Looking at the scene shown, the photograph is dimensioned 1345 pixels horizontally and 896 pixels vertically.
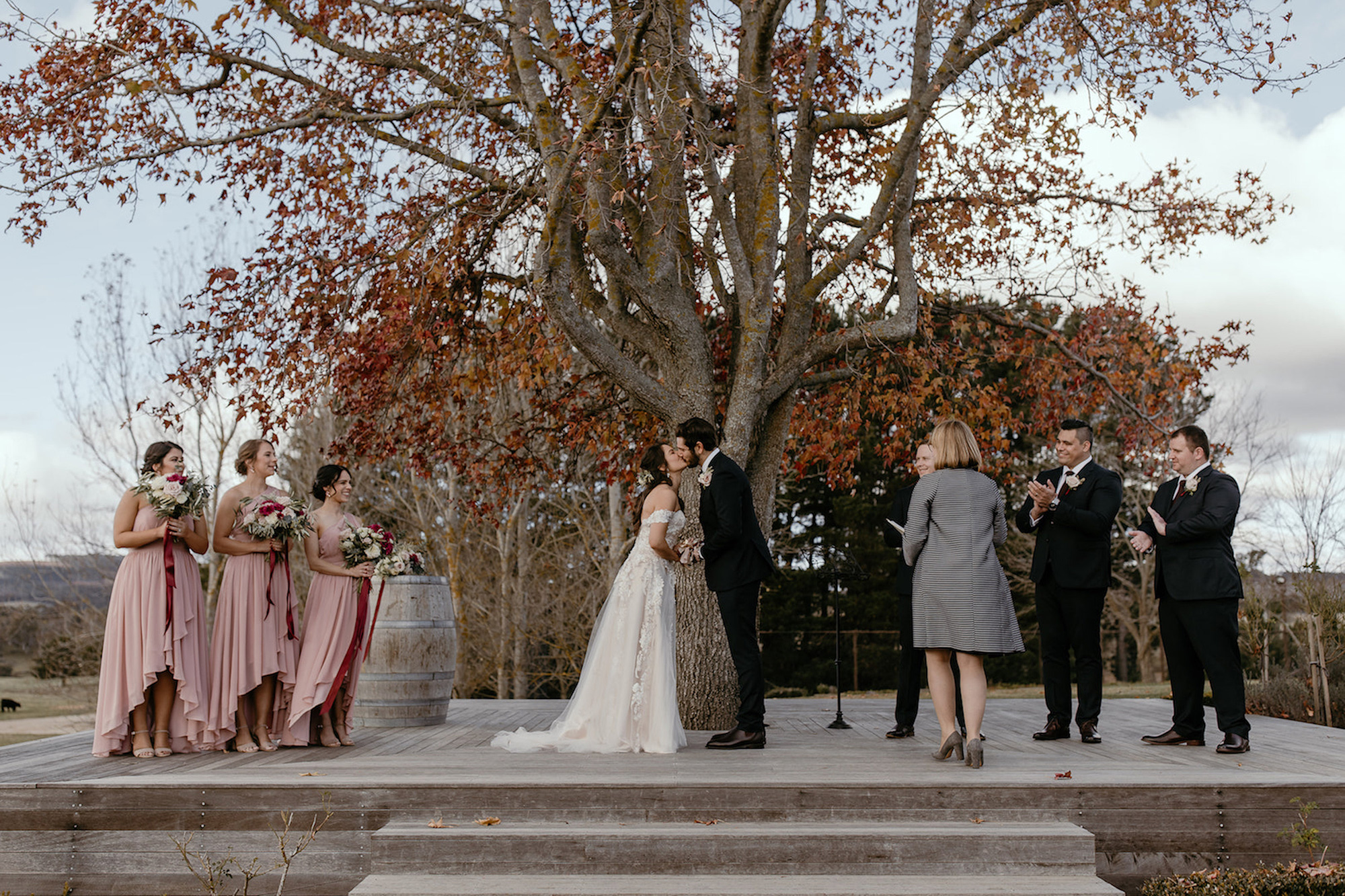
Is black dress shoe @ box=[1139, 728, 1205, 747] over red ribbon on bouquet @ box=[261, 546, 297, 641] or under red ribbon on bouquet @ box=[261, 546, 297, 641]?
under

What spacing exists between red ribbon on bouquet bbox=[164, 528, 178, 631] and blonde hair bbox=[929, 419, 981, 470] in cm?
514

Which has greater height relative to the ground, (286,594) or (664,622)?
(286,594)

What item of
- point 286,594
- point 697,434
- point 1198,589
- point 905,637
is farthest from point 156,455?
point 1198,589

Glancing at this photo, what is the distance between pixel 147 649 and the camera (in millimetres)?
6695

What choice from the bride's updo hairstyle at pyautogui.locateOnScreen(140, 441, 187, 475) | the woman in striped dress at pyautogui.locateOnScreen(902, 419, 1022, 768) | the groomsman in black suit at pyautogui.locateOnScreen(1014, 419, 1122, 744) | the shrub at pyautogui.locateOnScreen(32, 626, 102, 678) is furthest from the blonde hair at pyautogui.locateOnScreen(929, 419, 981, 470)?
the shrub at pyautogui.locateOnScreen(32, 626, 102, 678)

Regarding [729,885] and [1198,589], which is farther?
[1198,589]

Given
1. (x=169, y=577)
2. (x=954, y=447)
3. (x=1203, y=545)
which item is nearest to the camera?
(x=954, y=447)

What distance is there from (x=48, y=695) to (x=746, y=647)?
24955 millimetres

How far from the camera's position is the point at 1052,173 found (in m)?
12.5

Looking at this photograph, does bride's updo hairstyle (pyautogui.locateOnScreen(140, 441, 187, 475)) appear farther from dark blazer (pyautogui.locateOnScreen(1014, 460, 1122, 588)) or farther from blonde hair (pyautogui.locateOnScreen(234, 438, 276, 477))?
dark blazer (pyautogui.locateOnScreen(1014, 460, 1122, 588))

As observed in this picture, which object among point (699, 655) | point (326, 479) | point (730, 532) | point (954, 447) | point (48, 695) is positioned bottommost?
point (48, 695)

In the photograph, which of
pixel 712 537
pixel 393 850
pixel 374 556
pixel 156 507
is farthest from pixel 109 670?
pixel 712 537

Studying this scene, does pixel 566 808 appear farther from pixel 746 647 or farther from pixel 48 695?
pixel 48 695

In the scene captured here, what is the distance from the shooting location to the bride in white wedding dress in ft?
23.6
